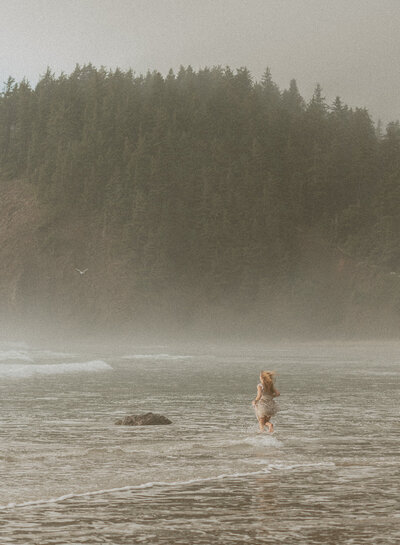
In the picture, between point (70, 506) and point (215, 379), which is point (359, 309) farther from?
point (70, 506)

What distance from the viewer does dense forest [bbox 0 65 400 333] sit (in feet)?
374

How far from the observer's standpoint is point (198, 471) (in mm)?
12977

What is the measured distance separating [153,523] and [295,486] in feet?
9.40

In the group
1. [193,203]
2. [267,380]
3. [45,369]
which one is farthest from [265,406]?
[193,203]

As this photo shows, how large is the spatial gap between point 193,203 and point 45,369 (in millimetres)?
88668

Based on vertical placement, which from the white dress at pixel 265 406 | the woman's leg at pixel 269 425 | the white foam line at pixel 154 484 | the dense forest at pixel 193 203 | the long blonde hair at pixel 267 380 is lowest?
the white foam line at pixel 154 484

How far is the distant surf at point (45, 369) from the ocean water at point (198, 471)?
30.9 ft

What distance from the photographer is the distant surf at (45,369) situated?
36.7 metres

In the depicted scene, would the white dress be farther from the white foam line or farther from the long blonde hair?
the white foam line

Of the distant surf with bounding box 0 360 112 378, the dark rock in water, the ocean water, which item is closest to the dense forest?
the distant surf with bounding box 0 360 112 378

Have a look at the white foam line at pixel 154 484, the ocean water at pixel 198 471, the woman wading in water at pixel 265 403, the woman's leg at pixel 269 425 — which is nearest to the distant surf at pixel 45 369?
the ocean water at pixel 198 471

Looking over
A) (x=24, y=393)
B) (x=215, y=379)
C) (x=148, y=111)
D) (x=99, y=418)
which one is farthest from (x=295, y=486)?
(x=148, y=111)

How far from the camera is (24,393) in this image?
90.7 feet

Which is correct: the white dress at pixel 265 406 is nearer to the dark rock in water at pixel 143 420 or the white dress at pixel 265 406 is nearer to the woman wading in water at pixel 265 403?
the woman wading in water at pixel 265 403
